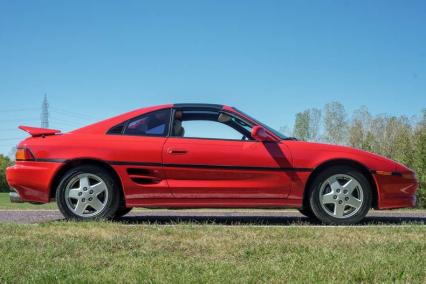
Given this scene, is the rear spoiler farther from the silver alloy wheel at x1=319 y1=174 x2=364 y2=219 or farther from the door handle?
the silver alloy wheel at x1=319 y1=174 x2=364 y2=219

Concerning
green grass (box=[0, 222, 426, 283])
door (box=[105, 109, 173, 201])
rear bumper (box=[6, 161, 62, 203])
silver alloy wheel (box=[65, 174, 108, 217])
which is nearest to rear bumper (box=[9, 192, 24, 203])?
rear bumper (box=[6, 161, 62, 203])

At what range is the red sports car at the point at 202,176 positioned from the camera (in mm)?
6066

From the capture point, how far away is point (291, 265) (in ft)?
11.6

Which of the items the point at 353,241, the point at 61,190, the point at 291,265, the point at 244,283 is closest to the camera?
the point at 244,283

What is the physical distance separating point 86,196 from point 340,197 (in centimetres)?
301

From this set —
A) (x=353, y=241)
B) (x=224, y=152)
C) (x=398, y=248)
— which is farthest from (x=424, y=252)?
(x=224, y=152)

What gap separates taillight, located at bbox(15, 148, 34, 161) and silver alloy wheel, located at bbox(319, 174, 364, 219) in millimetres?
3530

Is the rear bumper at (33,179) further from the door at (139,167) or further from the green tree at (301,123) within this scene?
the green tree at (301,123)

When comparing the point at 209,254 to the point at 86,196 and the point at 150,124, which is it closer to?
the point at 86,196

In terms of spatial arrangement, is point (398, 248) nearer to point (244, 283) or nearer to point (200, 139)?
point (244, 283)

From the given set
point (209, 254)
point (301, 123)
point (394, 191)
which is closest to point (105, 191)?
point (209, 254)

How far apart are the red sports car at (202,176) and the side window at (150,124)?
0.43ft

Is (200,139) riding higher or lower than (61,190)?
higher

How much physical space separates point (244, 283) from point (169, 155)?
3154mm
